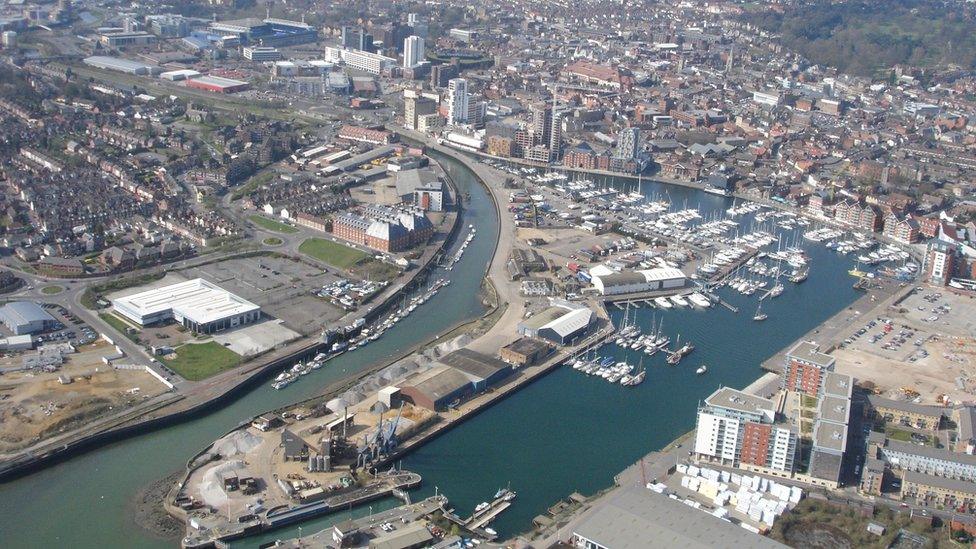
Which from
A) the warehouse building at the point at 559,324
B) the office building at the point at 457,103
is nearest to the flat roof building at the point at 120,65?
the office building at the point at 457,103

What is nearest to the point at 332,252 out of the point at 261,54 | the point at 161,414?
the point at 161,414

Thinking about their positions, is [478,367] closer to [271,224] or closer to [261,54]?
[271,224]

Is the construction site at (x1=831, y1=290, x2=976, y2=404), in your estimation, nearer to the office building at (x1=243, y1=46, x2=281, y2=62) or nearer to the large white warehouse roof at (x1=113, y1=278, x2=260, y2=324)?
the large white warehouse roof at (x1=113, y1=278, x2=260, y2=324)

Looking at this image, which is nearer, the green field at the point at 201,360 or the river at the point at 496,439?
the river at the point at 496,439

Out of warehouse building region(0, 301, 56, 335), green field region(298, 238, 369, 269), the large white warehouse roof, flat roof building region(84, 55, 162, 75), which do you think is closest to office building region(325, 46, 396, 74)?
flat roof building region(84, 55, 162, 75)

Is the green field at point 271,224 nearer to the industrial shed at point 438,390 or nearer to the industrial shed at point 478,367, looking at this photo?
the industrial shed at point 478,367
